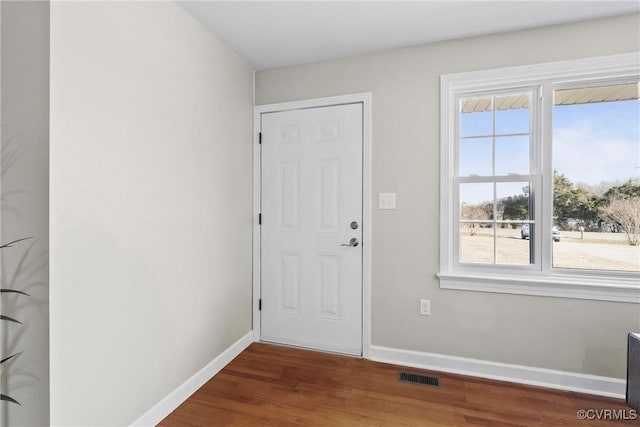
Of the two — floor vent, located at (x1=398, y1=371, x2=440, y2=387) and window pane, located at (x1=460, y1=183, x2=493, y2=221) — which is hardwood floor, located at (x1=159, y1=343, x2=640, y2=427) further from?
window pane, located at (x1=460, y1=183, x2=493, y2=221)

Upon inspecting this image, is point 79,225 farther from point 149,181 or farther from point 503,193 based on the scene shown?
point 503,193

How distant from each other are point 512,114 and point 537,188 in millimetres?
571

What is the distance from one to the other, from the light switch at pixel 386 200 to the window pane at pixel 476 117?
707 millimetres

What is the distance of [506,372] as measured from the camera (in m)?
2.26

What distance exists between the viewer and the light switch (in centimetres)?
250

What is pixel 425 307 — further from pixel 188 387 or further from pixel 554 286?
pixel 188 387

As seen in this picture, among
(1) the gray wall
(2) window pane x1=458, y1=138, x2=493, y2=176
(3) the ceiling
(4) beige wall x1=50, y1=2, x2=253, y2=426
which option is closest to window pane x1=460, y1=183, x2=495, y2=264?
(2) window pane x1=458, y1=138, x2=493, y2=176

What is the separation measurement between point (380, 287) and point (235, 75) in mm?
2064

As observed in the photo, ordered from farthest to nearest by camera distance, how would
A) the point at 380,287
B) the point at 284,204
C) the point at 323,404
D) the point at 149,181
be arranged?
the point at 284,204 → the point at 380,287 → the point at 323,404 → the point at 149,181

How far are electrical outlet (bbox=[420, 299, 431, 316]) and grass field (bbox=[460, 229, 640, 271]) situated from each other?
428 mm

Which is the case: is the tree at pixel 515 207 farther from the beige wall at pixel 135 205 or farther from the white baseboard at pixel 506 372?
the beige wall at pixel 135 205

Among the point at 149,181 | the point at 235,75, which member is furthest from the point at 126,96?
the point at 235,75

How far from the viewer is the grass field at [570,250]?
2148 mm

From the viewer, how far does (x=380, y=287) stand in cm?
255
